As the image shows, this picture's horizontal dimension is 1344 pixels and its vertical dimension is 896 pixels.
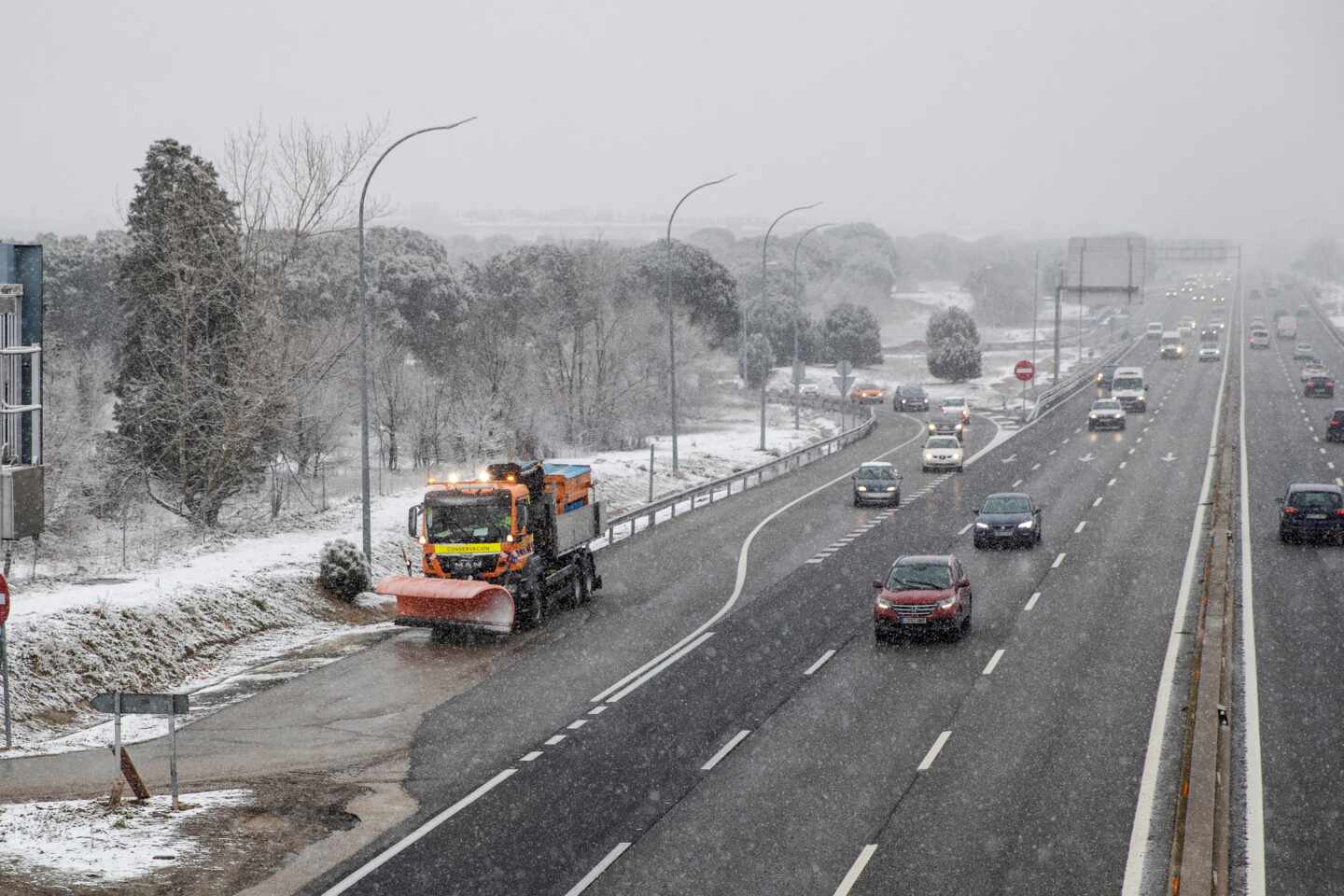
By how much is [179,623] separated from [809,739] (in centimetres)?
1210

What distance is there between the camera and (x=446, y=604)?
27.1 m

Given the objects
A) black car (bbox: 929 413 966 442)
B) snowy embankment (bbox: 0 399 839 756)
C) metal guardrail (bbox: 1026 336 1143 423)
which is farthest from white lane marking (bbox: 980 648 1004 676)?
metal guardrail (bbox: 1026 336 1143 423)

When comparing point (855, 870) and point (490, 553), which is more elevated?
point (490, 553)

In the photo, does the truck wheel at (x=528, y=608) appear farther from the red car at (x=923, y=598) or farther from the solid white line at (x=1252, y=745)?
the solid white line at (x=1252, y=745)

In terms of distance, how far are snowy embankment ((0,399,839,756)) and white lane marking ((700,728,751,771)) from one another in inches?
325

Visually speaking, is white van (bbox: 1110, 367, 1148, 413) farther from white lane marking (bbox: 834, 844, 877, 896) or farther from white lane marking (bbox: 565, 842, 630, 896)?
white lane marking (bbox: 565, 842, 630, 896)

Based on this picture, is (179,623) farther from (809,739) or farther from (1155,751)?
(1155,751)

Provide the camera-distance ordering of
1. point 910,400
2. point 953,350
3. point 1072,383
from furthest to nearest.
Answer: point 953,350 < point 1072,383 < point 910,400

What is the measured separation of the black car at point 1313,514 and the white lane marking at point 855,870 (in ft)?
82.0

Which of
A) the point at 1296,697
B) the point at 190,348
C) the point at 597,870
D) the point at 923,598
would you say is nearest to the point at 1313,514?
the point at 923,598

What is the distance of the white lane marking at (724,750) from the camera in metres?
19.2

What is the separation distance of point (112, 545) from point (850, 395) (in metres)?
61.5

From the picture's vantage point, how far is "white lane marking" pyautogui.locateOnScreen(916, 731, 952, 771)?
18938mm

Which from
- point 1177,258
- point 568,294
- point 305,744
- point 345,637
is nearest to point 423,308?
point 568,294
